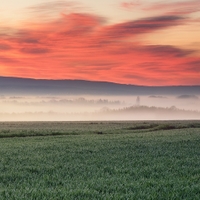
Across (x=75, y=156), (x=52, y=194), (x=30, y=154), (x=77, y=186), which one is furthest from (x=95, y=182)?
(x=30, y=154)

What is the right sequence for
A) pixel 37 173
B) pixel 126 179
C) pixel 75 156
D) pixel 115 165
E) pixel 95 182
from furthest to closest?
1. pixel 75 156
2. pixel 115 165
3. pixel 37 173
4. pixel 126 179
5. pixel 95 182

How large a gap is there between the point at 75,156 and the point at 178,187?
1170cm

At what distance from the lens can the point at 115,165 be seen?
21656mm

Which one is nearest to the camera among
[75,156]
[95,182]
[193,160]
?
[95,182]

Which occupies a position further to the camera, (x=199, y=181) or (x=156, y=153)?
(x=156, y=153)

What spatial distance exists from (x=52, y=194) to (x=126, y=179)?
4.84 m

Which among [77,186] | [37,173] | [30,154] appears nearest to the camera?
[77,186]

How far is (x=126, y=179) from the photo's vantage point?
685 inches

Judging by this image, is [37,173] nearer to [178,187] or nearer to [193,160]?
[178,187]

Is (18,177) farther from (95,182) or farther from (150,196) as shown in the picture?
(150,196)

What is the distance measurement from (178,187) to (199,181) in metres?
2.15

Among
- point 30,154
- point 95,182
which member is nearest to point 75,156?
point 30,154

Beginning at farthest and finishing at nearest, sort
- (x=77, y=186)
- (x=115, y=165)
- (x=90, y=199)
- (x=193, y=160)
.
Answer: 1. (x=193, y=160)
2. (x=115, y=165)
3. (x=77, y=186)
4. (x=90, y=199)

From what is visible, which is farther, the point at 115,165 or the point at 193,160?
the point at 193,160
